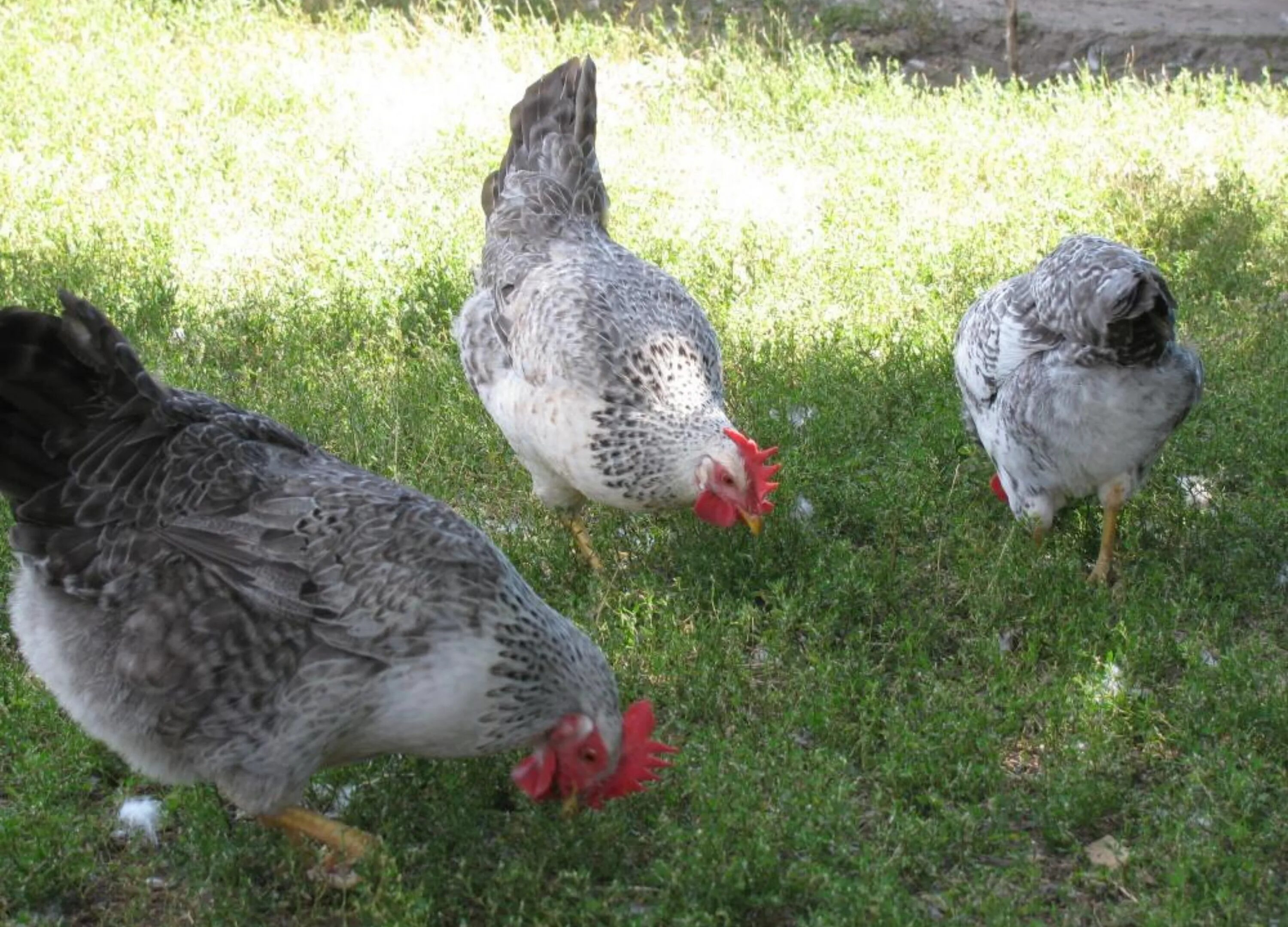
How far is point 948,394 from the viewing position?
21.0 feet

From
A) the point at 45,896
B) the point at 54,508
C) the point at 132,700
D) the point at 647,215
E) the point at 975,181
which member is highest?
the point at 54,508

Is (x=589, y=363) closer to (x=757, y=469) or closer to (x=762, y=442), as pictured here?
(x=757, y=469)

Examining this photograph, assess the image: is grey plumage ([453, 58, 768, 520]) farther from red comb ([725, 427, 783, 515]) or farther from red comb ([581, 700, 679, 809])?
red comb ([581, 700, 679, 809])

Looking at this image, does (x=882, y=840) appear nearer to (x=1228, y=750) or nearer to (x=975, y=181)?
(x=1228, y=750)

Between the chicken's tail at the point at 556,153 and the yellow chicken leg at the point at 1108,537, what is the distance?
247 centimetres

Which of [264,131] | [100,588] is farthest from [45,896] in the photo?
[264,131]

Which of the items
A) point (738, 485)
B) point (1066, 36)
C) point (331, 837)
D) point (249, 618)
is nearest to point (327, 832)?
point (331, 837)

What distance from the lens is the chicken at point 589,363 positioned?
498cm

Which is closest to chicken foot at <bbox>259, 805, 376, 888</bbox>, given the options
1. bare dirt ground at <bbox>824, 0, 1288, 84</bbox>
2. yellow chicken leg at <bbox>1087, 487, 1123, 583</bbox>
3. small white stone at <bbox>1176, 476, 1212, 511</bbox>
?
yellow chicken leg at <bbox>1087, 487, 1123, 583</bbox>

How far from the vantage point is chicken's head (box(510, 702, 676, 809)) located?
3.80 metres

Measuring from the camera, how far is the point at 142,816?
159 inches

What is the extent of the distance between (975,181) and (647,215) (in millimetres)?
2044

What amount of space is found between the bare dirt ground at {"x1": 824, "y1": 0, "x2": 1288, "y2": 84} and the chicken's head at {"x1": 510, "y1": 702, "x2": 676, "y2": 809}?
784 centimetres

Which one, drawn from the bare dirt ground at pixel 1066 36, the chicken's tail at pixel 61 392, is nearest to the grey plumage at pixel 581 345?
the chicken's tail at pixel 61 392
